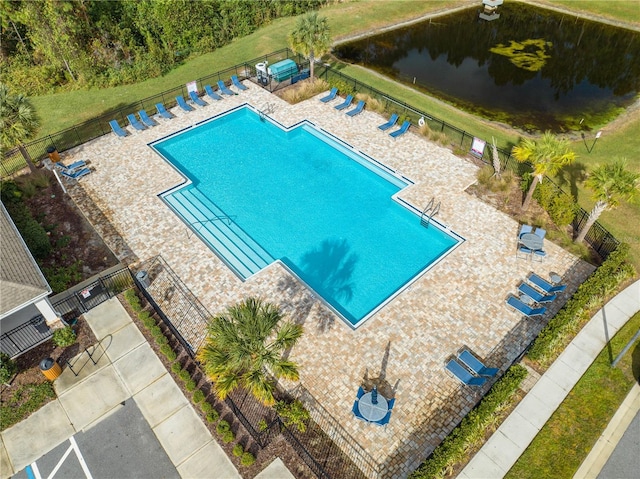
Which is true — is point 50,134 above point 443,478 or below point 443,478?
above

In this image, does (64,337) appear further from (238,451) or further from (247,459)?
(247,459)

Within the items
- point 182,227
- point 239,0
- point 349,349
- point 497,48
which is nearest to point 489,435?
point 349,349

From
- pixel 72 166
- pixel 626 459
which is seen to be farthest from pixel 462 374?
pixel 72 166

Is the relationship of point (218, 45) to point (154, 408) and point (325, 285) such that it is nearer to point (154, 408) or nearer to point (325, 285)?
point (325, 285)

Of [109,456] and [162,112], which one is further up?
[162,112]

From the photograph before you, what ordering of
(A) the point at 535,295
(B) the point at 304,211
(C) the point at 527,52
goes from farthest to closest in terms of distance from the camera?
(C) the point at 527,52 → (B) the point at 304,211 → (A) the point at 535,295

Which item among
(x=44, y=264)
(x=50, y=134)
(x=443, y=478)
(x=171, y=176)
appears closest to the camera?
(x=443, y=478)

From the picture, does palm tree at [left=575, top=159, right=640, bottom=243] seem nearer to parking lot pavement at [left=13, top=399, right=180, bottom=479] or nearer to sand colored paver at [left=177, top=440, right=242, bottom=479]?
sand colored paver at [left=177, top=440, right=242, bottom=479]
